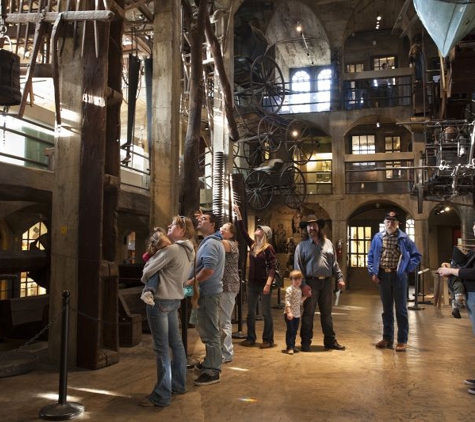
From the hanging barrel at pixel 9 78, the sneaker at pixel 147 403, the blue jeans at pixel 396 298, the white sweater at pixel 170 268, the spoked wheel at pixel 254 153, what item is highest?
the spoked wheel at pixel 254 153

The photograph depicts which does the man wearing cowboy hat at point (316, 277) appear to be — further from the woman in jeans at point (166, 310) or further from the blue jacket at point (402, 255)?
the woman in jeans at point (166, 310)

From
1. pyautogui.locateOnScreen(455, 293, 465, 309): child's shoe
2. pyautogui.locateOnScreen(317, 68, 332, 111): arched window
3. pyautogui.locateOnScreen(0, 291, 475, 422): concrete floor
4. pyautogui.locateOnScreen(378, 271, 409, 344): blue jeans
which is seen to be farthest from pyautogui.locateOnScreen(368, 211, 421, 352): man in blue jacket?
pyautogui.locateOnScreen(317, 68, 332, 111): arched window

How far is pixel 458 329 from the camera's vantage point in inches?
327

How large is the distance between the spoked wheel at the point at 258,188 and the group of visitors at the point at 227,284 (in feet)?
33.3

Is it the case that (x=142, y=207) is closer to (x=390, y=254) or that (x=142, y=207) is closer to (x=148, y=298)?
(x=390, y=254)

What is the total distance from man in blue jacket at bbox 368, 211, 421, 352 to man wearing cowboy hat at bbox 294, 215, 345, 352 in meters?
0.54

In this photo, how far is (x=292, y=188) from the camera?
18.3 m

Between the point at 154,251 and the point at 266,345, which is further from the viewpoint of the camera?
the point at 266,345

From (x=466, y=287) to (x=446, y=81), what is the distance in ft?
25.6

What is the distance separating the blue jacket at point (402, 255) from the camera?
6098 millimetres

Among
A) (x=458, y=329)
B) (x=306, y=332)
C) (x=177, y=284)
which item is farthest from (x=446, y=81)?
(x=177, y=284)

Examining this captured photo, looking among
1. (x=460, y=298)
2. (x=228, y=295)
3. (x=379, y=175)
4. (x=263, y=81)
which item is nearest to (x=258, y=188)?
(x=263, y=81)

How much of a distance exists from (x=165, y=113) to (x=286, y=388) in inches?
212

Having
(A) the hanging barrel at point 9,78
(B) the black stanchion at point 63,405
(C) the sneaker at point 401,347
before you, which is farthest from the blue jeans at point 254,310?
(A) the hanging barrel at point 9,78
